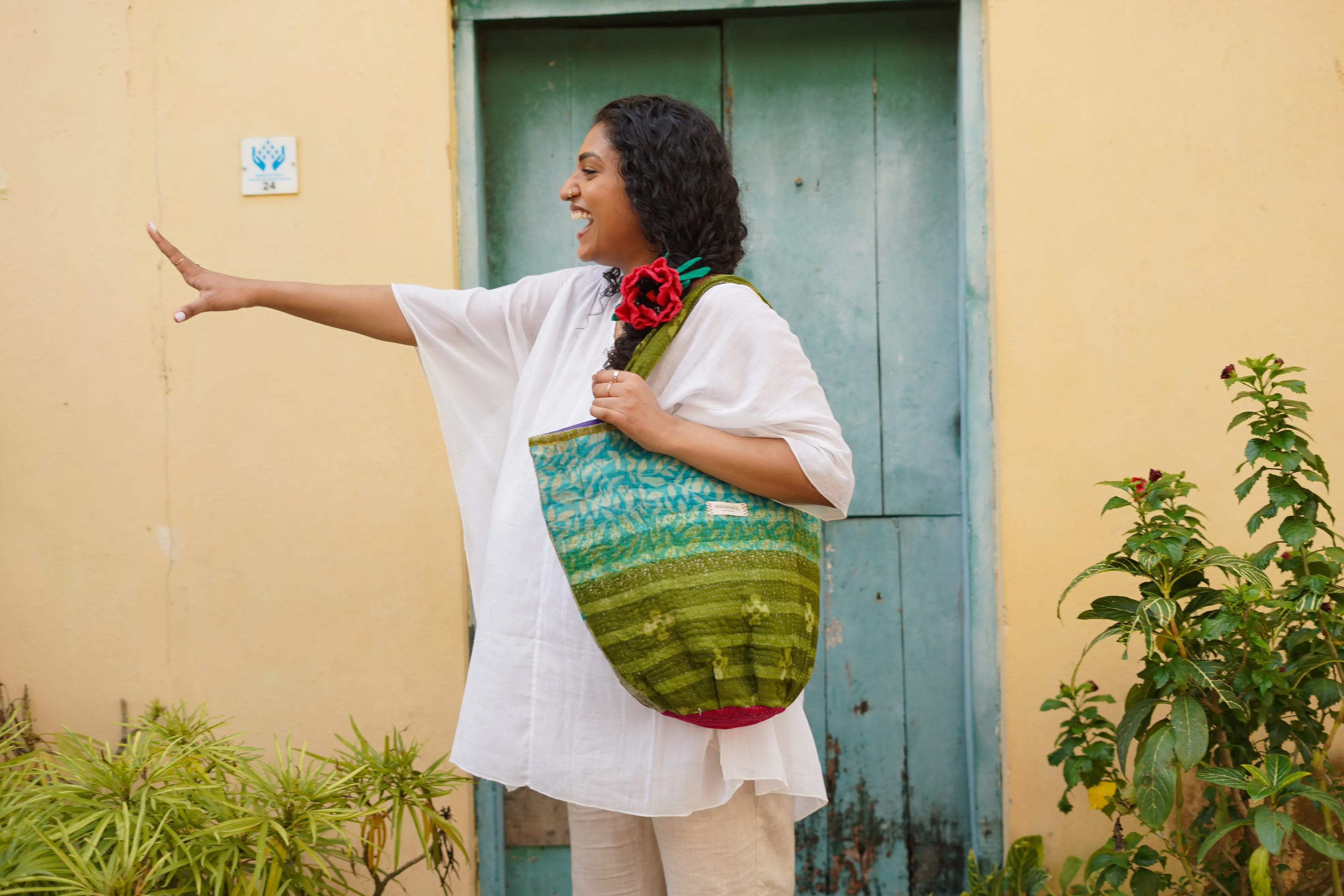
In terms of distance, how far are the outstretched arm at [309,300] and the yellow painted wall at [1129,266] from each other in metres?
1.47

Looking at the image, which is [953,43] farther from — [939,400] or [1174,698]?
[1174,698]

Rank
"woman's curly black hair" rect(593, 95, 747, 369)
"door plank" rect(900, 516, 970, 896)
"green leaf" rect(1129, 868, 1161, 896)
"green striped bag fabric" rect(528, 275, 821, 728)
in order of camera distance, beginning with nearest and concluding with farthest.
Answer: "green striped bag fabric" rect(528, 275, 821, 728), "woman's curly black hair" rect(593, 95, 747, 369), "green leaf" rect(1129, 868, 1161, 896), "door plank" rect(900, 516, 970, 896)

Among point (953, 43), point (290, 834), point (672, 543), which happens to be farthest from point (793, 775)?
point (953, 43)

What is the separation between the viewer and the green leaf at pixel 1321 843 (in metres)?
1.81

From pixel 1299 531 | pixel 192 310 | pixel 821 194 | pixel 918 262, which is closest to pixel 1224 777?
pixel 1299 531

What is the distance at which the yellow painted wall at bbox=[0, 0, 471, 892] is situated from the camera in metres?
2.62

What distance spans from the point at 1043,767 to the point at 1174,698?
2.03 feet

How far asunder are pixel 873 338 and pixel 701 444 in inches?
53.9

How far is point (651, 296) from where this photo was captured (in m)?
1.54

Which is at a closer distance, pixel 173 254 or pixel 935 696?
pixel 173 254

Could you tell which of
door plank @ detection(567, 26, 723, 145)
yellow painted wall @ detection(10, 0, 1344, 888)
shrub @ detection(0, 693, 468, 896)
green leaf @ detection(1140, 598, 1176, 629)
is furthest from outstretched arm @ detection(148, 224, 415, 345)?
green leaf @ detection(1140, 598, 1176, 629)

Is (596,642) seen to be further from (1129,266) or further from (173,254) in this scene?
(1129,266)

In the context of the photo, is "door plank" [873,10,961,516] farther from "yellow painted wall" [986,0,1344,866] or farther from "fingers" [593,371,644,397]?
"fingers" [593,371,644,397]

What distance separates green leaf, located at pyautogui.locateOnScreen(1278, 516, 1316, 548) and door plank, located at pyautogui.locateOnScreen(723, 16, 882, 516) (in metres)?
0.99
